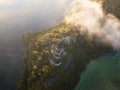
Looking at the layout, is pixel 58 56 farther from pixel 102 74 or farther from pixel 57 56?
pixel 102 74

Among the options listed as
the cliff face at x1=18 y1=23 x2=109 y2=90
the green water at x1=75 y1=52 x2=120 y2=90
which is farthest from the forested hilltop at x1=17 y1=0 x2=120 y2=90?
the green water at x1=75 y1=52 x2=120 y2=90

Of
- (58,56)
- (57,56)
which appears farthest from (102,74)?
(57,56)

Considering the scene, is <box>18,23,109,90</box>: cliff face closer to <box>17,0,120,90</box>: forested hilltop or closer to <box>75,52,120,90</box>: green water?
<box>17,0,120,90</box>: forested hilltop

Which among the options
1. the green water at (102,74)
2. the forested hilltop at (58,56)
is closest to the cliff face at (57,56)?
the forested hilltop at (58,56)

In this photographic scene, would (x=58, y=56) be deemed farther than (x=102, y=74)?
Yes

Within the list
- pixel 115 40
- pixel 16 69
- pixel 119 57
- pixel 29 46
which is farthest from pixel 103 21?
pixel 16 69

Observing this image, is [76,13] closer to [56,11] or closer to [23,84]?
[56,11]
